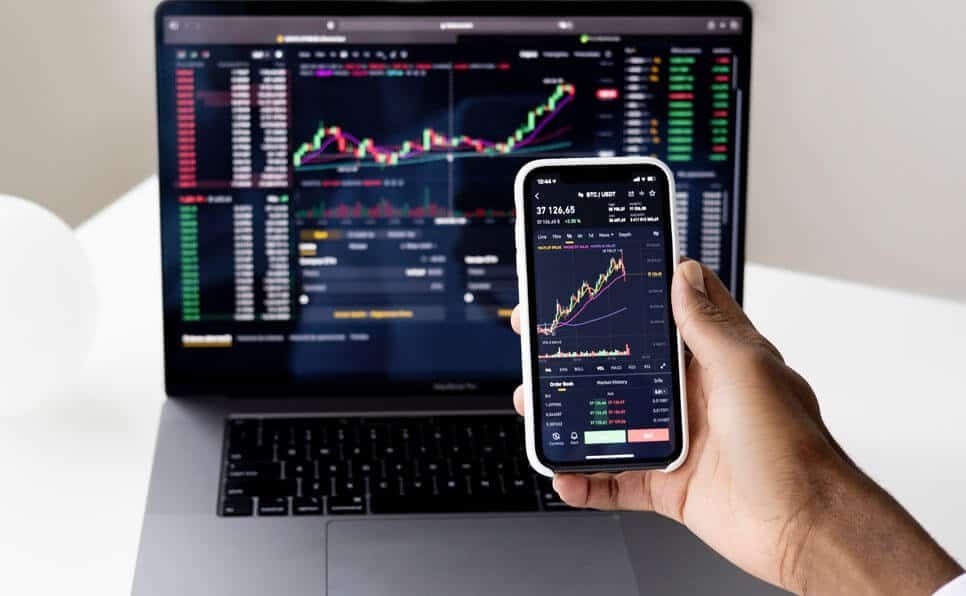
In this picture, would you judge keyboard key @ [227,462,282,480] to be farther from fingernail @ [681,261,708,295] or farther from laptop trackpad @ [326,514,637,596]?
fingernail @ [681,261,708,295]

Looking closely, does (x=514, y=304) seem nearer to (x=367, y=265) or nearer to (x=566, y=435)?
(x=367, y=265)

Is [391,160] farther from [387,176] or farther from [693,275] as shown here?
[693,275]

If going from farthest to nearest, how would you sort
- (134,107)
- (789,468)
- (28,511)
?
(134,107) < (28,511) < (789,468)

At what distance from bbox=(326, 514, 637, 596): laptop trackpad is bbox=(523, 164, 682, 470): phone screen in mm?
94

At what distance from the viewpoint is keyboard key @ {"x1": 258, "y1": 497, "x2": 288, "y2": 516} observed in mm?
1030

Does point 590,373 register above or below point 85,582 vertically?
above

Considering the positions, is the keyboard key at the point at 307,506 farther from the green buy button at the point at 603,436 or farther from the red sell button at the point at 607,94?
the red sell button at the point at 607,94

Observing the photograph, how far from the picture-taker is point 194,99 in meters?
1.19

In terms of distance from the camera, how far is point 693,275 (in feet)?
3.08

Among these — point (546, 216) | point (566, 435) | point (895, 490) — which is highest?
point (546, 216)

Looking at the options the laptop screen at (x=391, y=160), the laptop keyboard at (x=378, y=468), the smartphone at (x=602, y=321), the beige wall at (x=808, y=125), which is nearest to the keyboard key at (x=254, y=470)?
the laptop keyboard at (x=378, y=468)

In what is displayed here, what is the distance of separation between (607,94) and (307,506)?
494 millimetres

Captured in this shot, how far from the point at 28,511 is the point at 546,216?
507 mm

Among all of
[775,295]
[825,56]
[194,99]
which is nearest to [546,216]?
[194,99]
